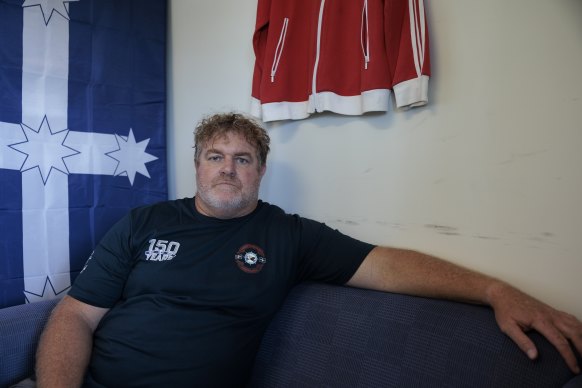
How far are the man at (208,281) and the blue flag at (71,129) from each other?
20.4 inches

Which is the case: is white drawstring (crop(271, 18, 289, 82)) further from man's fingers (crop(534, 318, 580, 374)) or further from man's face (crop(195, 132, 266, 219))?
man's fingers (crop(534, 318, 580, 374))

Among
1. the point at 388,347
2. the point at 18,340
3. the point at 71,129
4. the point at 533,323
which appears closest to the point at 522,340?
the point at 533,323

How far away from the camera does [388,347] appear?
100 centimetres

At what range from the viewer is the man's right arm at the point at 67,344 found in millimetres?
1062

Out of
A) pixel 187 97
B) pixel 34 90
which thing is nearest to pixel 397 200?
pixel 187 97

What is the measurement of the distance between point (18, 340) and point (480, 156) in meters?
1.50

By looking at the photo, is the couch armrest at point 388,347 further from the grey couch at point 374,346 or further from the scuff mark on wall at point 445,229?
the scuff mark on wall at point 445,229

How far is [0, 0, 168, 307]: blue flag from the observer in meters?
1.56

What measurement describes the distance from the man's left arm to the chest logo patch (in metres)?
0.58

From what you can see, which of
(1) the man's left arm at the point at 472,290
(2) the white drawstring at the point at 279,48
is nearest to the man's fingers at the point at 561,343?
(1) the man's left arm at the point at 472,290

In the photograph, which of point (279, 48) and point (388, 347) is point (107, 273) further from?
point (279, 48)

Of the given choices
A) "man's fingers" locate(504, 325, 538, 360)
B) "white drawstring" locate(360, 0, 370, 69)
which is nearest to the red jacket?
"white drawstring" locate(360, 0, 370, 69)

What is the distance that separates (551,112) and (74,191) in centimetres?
181

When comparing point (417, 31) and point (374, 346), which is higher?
point (417, 31)
